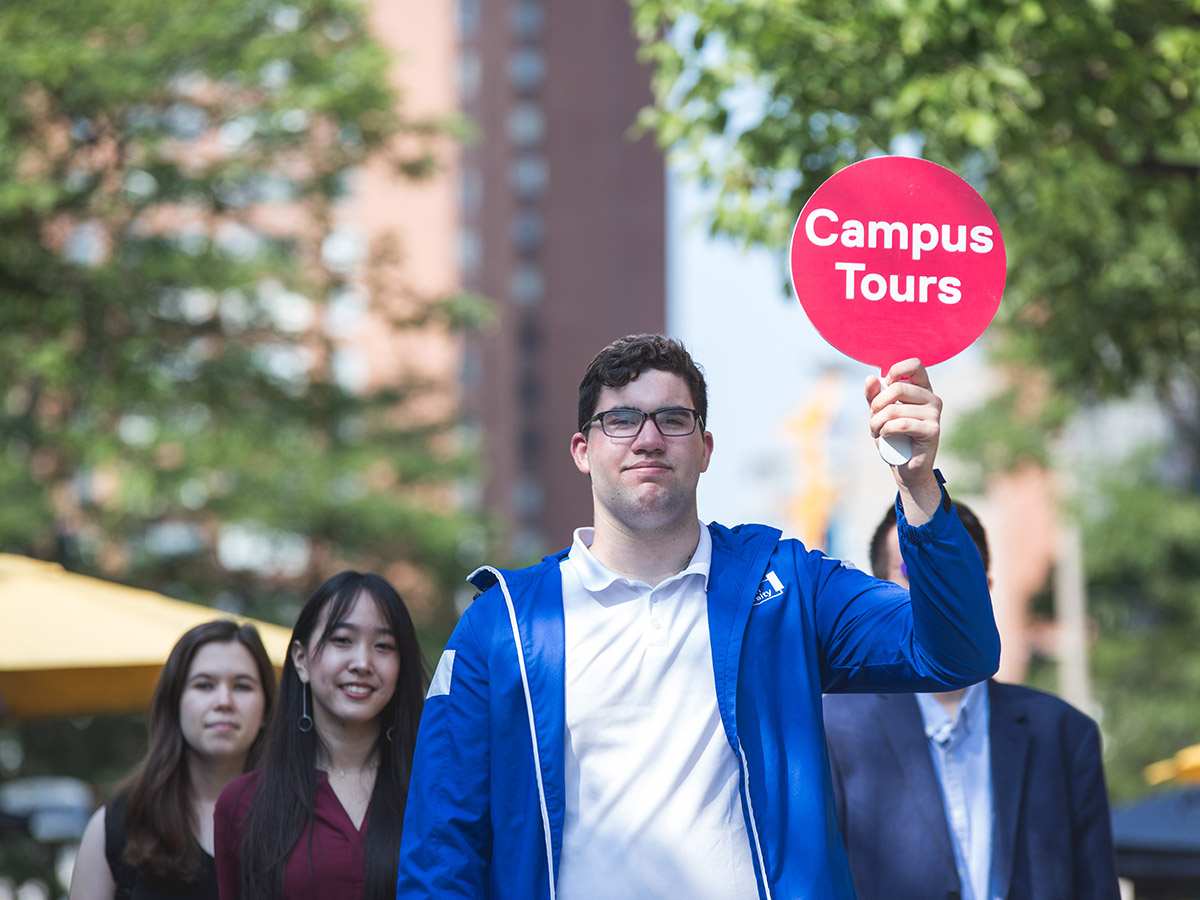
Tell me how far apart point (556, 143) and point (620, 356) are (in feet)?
247

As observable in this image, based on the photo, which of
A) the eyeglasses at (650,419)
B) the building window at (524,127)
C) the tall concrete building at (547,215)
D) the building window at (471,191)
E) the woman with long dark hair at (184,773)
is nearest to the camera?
the eyeglasses at (650,419)

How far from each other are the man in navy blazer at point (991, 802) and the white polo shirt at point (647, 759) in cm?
111

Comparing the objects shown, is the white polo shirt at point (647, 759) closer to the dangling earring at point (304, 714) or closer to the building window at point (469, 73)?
the dangling earring at point (304, 714)

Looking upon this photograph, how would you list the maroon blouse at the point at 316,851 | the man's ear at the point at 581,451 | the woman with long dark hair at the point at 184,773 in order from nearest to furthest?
the man's ear at the point at 581,451, the maroon blouse at the point at 316,851, the woman with long dark hair at the point at 184,773

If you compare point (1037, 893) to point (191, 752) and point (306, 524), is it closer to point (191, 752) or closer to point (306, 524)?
point (191, 752)

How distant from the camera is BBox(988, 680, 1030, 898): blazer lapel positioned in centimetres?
357

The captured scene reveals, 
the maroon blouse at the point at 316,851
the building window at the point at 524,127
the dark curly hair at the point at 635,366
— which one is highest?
the building window at the point at 524,127

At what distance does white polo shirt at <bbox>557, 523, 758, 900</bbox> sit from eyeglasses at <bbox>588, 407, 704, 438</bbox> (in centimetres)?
25

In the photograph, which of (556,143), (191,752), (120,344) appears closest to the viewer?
(191,752)

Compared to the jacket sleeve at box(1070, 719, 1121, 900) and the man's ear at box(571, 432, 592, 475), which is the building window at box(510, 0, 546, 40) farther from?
the man's ear at box(571, 432, 592, 475)

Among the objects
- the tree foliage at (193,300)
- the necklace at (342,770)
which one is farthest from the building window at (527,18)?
the necklace at (342,770)

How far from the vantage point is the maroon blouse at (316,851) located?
3.46m

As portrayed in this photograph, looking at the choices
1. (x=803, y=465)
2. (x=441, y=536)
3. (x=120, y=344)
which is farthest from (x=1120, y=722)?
(x=120, y=344)

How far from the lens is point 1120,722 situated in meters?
21.7
